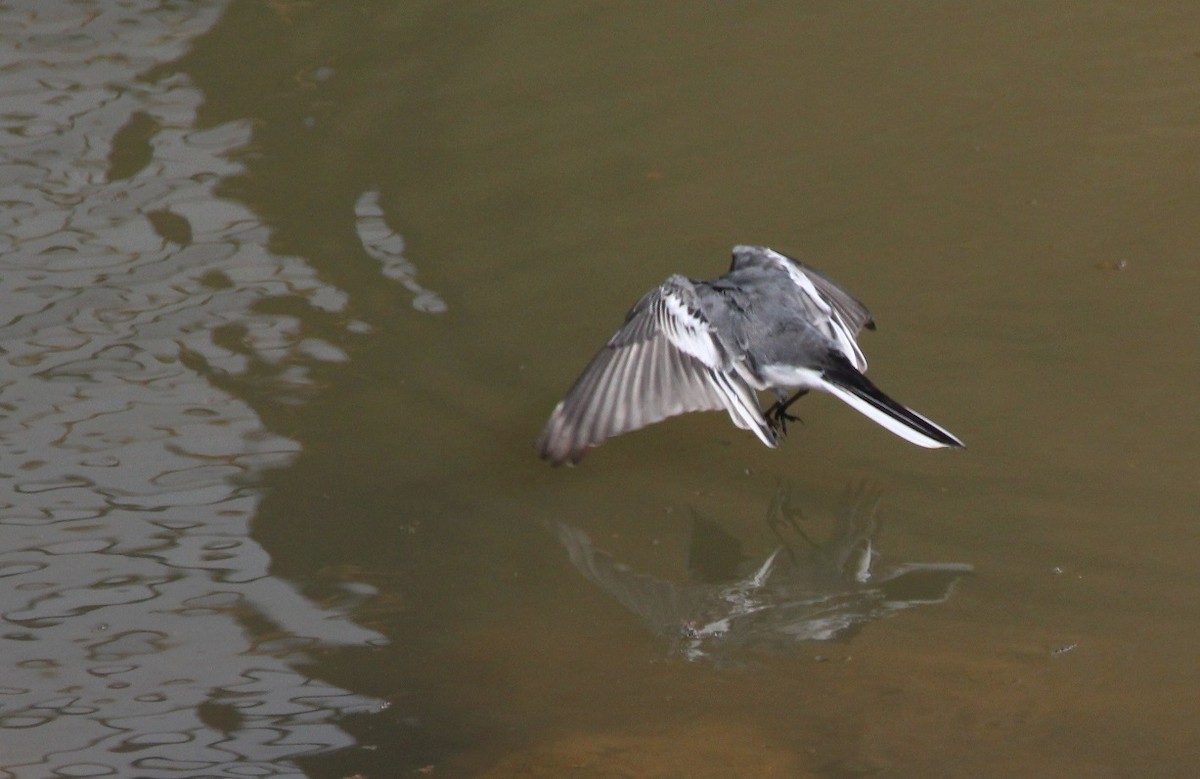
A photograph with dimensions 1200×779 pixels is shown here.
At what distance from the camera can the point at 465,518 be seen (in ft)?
16.8

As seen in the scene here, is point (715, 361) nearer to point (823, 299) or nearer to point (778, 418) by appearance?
point (778, 418)

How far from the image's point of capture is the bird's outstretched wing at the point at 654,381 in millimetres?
5012

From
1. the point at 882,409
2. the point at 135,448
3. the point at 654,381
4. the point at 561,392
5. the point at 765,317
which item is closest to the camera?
the point at 882,409

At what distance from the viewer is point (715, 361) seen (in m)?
5.27

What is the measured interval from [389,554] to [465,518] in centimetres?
35

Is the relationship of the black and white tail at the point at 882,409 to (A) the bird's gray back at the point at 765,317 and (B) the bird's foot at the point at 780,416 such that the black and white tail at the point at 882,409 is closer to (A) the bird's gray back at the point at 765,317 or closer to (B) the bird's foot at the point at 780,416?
(A) the bird's gray back at the point at 765,317

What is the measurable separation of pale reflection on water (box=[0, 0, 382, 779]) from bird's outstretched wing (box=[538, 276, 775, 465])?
110cm

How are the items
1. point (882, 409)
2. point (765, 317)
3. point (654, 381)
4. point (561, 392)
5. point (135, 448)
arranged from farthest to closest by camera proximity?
point (561, 392), point (135, 448), point (765, 317), point (654, 381), point (882, 409)

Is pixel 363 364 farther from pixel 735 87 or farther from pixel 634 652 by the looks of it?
pixel 735 87

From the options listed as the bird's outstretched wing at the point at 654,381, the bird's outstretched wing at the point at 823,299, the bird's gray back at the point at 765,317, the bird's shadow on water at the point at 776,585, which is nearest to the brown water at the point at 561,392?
the bird's shadow on water at the point at 776,585

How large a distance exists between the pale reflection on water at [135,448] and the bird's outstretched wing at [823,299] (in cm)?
197

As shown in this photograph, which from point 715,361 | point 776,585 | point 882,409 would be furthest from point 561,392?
point 882,409

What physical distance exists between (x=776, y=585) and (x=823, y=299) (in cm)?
140

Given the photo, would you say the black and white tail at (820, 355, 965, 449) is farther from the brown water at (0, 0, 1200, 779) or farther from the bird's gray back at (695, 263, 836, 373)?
the brown water at (0, 0, 1200, 779)
